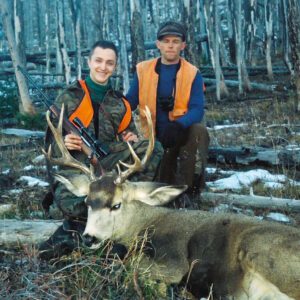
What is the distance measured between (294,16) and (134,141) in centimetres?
850

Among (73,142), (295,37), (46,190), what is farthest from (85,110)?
(295,37)

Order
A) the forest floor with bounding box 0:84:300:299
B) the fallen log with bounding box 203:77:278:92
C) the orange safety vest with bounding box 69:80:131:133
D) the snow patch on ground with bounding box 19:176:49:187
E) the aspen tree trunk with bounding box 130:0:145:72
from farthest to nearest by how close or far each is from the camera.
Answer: the fallen log with bounding box 203:77:278:92 < the aspen tree trunk with bounding box 130:0:145:72 < the snow patch on ground with bounding box 19:176:49:187 < the orange safety vest with bounding box 69:80:131:133 < the forest floor with bounding box 0:84:300:299

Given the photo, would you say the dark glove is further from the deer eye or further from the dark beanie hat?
the deer eye

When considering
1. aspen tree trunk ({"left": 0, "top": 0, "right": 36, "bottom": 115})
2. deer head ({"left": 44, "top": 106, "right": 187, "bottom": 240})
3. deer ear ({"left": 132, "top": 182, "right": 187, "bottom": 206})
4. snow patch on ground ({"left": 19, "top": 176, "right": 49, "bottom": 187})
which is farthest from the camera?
aspen tree trunk ({"left": 0, "top": 0, "right": 36, "bottom": 115})

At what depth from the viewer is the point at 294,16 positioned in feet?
43.8

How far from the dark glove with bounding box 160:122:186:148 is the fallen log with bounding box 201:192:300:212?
0.68m

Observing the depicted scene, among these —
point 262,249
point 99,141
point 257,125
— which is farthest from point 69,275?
point 257,125

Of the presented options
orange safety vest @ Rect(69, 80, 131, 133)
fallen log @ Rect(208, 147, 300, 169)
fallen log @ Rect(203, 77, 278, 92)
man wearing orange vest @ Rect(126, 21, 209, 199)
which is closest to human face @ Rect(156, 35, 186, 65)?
man wearing orange vest @ Rect(126, 21, 209, 199)

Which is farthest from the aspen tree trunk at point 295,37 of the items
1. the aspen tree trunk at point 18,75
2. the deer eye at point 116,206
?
the deer eye at point 116,206

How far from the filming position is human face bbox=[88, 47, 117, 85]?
5.84 meters

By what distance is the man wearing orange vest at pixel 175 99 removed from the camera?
22.2 feet

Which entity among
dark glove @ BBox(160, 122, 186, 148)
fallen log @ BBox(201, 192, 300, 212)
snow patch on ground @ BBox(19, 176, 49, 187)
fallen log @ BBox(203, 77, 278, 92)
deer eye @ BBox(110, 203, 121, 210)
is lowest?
fallen log @ BBox(201, 192, 300, 212)

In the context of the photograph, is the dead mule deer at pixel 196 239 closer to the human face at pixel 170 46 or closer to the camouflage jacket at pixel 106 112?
the camouflage jacket at pixel 106 112

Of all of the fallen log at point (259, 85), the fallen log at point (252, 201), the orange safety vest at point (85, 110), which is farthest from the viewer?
the fallen log at point (259, 85)
